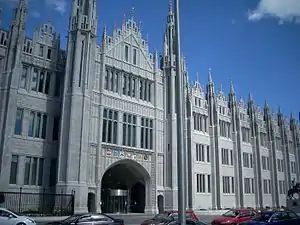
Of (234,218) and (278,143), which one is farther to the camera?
(278,143)

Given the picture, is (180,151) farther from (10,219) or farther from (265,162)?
(265,162)

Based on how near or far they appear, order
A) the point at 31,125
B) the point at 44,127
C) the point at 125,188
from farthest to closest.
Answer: the point at 125,188 < the point at 44,127 < the point at 31,125

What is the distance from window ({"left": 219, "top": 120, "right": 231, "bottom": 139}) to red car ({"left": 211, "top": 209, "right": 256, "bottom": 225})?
23458mm

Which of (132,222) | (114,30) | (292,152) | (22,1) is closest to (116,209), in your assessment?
(132,222)

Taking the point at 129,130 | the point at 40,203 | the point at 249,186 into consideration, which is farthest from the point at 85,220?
the point at 249,186

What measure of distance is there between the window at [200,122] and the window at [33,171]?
22778 mm

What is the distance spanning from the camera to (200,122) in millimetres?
48469

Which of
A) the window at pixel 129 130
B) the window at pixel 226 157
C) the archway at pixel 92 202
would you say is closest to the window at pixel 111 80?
the window at pixel 129 130

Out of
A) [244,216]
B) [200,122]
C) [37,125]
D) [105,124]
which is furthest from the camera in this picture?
[200,122]

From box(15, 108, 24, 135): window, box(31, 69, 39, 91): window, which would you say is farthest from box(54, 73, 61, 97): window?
box(15, 108, 24, 135): window

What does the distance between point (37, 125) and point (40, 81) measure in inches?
167

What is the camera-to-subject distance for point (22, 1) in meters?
32.8

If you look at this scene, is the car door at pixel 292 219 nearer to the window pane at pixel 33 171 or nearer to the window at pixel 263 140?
the window pane at pixel 33 171

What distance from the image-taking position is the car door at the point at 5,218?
1895 centimetres
